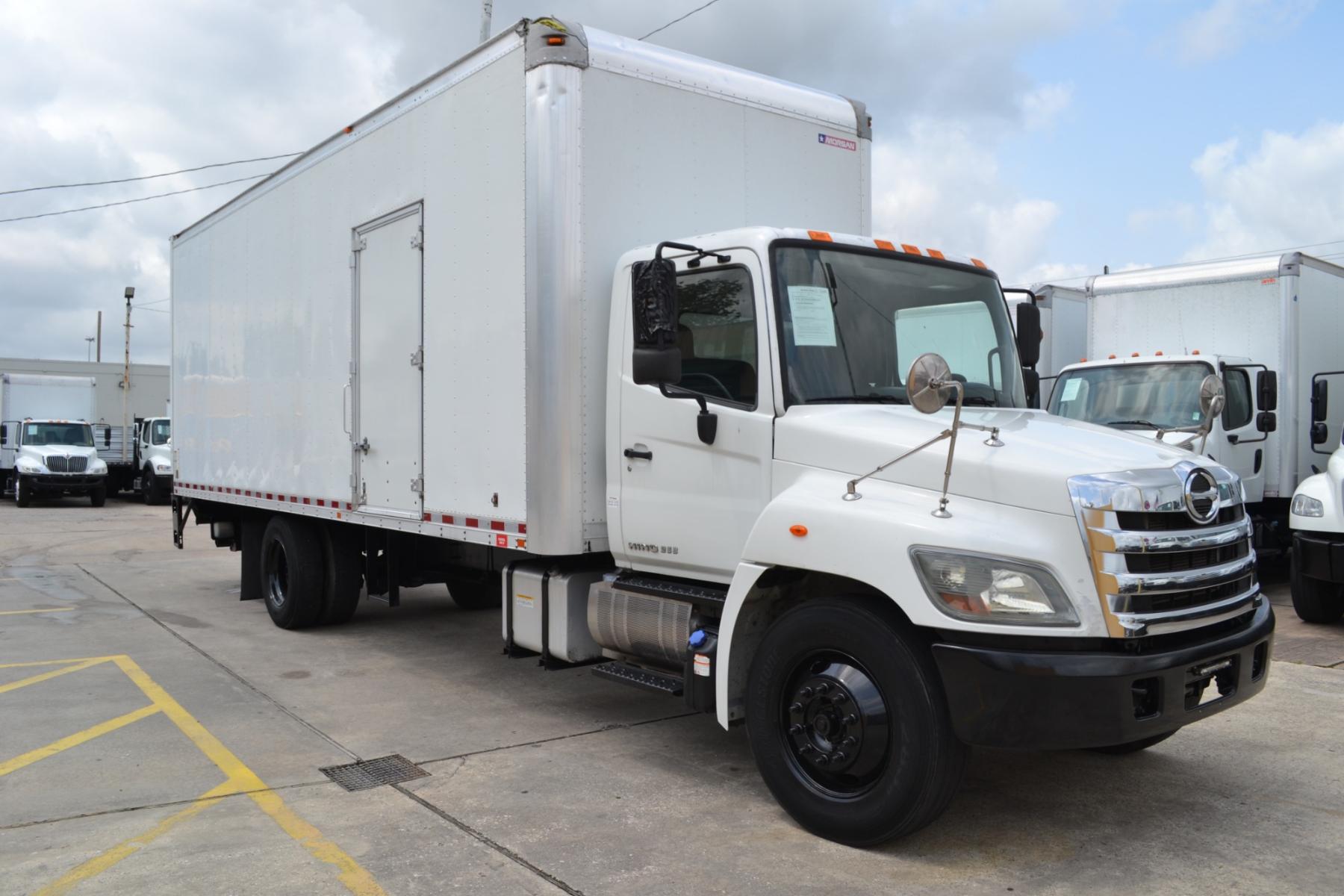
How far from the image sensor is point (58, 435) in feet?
93.1

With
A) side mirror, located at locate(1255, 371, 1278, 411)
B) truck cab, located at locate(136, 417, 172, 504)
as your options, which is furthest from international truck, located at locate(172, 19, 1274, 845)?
truck cab, located at locate(136, 417, 172, 504)

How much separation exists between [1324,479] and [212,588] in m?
11.4

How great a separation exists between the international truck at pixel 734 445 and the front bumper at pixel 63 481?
22.4 metres

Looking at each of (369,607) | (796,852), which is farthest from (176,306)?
(796,852)

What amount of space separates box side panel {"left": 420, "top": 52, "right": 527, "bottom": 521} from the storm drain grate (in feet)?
4.62

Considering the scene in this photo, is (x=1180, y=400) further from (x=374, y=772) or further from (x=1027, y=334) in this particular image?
(x=374, y=772)

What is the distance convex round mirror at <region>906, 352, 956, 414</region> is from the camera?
12.7 feet

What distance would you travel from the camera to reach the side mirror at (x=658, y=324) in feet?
15.3

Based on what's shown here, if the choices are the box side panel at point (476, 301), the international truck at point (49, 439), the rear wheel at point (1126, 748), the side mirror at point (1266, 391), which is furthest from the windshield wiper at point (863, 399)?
the international truck at point (49, 439)

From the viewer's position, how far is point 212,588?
1200 centimetres

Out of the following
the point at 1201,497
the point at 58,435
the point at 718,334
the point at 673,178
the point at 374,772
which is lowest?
the point at 374,772

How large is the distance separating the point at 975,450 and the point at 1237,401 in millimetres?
8002

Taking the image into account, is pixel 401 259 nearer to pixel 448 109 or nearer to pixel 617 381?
pixel 448 109

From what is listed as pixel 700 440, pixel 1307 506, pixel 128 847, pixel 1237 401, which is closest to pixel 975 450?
pixel 700 440
